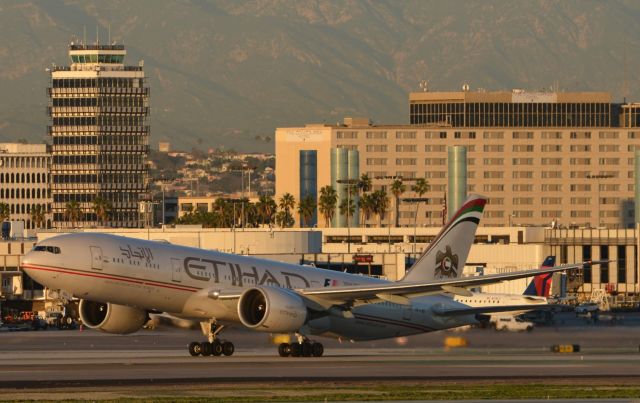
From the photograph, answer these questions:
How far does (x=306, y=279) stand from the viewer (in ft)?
252

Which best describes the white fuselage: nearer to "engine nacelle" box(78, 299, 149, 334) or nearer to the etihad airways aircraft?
the etihad airways aircraft

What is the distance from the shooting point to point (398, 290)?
72250 millimetres

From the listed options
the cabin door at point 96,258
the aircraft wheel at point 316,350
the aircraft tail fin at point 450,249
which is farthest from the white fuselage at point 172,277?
the aircraft tail fin at point 450,249

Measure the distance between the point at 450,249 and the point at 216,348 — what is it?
16.3 m

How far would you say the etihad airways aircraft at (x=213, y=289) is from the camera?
70.2m

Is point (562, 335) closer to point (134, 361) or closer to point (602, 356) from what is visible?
point (602, 356)

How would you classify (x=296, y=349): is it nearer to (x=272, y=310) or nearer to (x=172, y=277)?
(x=272, y=310)

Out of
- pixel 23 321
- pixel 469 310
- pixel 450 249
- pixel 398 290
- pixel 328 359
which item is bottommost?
pixel 23 321

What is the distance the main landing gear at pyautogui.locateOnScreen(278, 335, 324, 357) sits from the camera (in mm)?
74938

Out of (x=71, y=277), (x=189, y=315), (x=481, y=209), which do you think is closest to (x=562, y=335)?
(x=481, y=209)

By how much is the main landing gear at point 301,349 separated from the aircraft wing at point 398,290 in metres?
2.31

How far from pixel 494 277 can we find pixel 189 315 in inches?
593

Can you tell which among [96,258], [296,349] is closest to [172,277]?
[96,258]

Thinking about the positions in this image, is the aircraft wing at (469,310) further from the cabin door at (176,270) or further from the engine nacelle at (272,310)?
the cabin door at (176,270)
